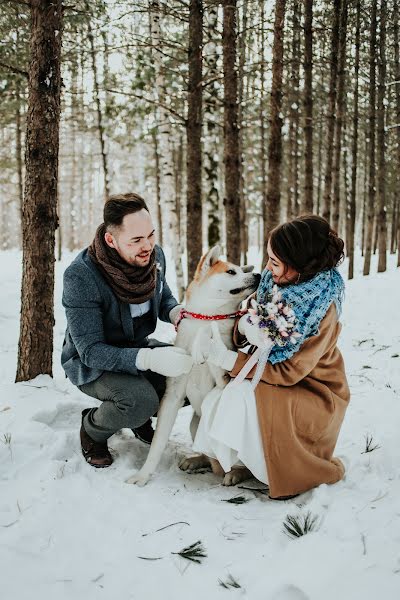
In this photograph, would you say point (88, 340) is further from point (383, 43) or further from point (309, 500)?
point (383, 43)

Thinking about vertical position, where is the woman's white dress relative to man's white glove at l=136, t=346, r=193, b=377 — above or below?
below

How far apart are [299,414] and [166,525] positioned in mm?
971

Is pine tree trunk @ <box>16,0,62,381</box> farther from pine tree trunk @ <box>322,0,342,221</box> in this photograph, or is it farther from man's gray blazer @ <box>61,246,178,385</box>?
pine tree trunk @ <box>322,0,342,221</box>

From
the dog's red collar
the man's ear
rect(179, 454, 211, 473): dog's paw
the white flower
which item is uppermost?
the man's ear

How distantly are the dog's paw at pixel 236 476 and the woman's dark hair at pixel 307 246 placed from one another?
4.35 feet

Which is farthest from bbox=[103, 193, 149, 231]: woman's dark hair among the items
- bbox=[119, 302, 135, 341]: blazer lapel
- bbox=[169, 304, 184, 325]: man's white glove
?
bbox=[169, 304, 184, 325]: man's white glove

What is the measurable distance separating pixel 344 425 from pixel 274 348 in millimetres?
1662

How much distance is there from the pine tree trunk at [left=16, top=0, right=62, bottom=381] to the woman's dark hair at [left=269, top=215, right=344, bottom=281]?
222 centimetres

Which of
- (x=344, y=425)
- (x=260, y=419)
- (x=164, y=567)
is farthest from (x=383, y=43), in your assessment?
(x=164, y=567)

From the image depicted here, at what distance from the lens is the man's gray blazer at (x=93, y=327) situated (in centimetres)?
285

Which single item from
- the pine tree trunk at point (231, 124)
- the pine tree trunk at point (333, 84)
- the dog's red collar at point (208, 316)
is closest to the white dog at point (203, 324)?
the dog's red collar at point (208, 316)

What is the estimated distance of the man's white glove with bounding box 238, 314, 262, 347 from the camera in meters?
2.63

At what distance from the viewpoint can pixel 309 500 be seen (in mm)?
2594

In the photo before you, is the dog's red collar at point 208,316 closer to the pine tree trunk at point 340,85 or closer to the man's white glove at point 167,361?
the man's white glove at point 167,361
